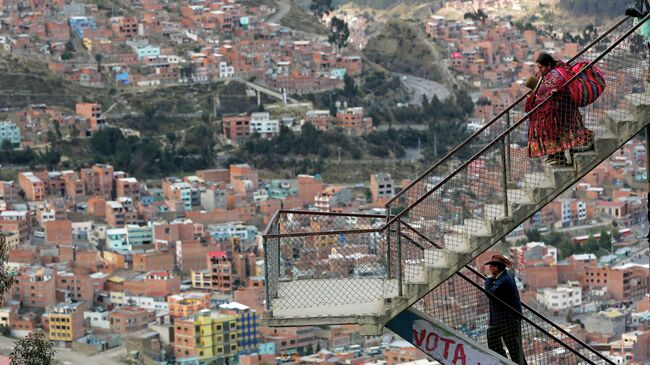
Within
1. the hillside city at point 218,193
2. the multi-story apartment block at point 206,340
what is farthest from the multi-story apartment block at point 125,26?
the multi-story apartment block at point 206,340

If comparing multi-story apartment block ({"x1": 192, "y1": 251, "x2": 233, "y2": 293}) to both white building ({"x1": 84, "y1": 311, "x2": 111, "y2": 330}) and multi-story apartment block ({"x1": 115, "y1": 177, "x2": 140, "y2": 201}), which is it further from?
multi-story apartment block ({"x1": 115, "y1": 177, "x2": 140, "y2": 201})

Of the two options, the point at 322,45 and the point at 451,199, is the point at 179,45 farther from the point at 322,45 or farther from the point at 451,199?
the point at 451,199

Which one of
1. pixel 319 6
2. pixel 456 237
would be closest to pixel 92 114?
pixel 319 6

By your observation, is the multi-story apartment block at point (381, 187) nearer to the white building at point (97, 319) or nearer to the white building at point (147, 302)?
the white building at point (147, 302)

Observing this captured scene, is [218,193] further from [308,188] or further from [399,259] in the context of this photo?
[399,259]

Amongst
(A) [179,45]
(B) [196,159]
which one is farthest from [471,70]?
(B) [196,159]

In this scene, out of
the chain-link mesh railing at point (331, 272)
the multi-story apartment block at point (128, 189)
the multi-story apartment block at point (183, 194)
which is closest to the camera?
the chain-link mesh railing at point (331, 272)
